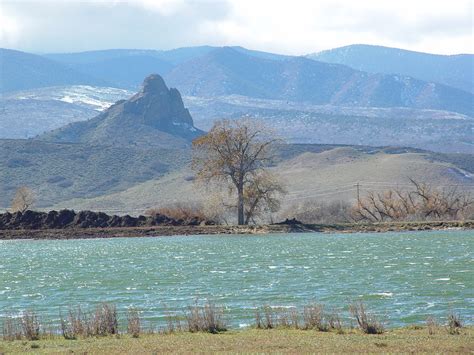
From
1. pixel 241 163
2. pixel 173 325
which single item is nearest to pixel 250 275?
pixel 173 325

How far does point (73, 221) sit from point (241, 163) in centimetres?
1396

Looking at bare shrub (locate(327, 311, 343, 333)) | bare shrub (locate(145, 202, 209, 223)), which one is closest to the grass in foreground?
bare shrub (locate(327, 311, 343, 333))

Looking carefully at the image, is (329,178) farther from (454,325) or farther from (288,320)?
(454,325)

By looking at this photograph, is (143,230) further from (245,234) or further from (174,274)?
(174,274)

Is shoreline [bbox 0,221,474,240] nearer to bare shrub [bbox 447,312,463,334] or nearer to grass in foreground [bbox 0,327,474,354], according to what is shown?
bare shrub [bbox 447,312,463,334]

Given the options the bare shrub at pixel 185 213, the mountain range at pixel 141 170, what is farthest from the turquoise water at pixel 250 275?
the mountain range at pixel 141 170

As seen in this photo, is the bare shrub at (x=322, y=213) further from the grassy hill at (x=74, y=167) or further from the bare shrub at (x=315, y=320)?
the bare shrub at (x=315, y=320)

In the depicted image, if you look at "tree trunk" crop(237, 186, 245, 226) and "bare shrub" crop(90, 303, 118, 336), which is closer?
"bare shrub" crop(90, 303, 118, 336)

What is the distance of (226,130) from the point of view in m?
81.3

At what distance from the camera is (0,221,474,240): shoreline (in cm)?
7475

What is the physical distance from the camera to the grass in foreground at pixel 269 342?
23141 millimetres

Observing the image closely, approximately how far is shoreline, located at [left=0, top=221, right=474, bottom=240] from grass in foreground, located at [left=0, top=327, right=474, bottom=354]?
4897cm

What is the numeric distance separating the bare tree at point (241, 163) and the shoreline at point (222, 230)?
298 cm

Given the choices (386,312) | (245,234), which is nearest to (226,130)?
(245,234)
